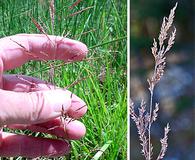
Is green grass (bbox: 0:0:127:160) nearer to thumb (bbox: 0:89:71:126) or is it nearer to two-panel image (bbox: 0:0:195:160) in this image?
two-panel image (bbox: 0:0:195:160)

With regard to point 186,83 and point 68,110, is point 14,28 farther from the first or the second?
point 186,83

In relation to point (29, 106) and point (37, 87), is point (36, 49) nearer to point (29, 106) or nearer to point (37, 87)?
point (37, 87)

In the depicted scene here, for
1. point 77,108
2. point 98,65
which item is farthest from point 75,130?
point 98,65

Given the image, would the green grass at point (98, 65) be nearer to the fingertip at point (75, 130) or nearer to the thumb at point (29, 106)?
the fingertip at point (75, 130)

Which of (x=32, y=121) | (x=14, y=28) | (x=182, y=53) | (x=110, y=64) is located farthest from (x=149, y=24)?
(x=32, y=121)

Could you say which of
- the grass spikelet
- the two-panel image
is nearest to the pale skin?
the two-panel image

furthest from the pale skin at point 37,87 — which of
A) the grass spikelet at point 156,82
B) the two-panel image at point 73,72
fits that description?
the grass spikelet at point 156,82
